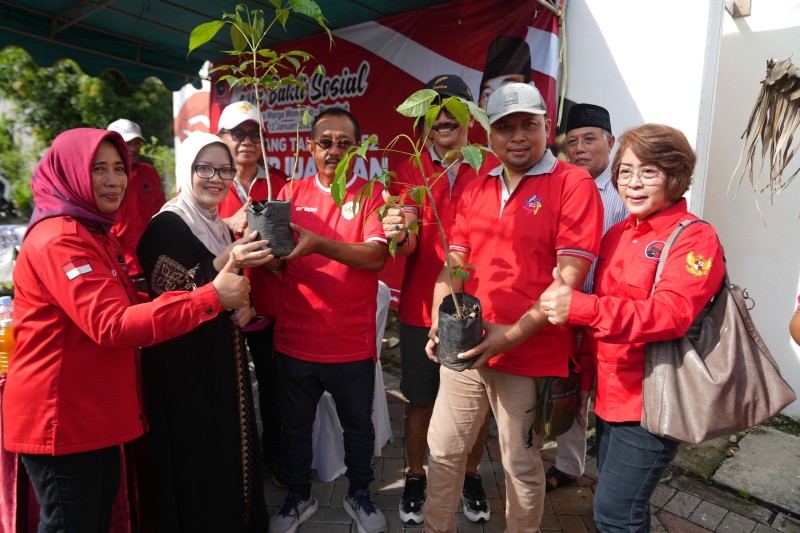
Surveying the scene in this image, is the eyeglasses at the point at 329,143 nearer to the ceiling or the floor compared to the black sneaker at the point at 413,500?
nearer to the ceiling

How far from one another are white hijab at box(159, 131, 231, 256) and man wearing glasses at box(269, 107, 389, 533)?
0.99 ft

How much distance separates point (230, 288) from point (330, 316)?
2.11 feet

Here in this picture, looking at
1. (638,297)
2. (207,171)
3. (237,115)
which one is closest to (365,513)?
(638,297)

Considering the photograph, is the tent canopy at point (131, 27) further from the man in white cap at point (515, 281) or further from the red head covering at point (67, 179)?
the red head covering at point (67, 179)

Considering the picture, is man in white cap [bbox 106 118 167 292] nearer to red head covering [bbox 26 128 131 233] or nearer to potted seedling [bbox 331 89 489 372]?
red head covering [bbox 26 128 131 233]

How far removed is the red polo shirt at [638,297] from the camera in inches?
62.2

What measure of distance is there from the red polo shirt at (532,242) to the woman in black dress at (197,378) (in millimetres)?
932

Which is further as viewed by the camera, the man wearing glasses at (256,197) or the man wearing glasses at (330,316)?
the man wearing glasses at (256,197)

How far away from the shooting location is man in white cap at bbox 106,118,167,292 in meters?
4.14

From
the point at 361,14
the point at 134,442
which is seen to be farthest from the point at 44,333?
the point at 361,14

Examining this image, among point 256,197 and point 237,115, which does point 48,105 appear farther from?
point 256,197

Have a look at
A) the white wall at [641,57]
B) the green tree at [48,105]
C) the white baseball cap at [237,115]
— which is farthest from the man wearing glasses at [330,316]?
the green tree at [48,105]

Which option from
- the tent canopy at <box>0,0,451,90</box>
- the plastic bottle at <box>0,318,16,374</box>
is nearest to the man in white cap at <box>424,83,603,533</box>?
the plastic bottle at <box>0,318,16,374</box>

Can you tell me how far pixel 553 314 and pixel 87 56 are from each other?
6092 mm
